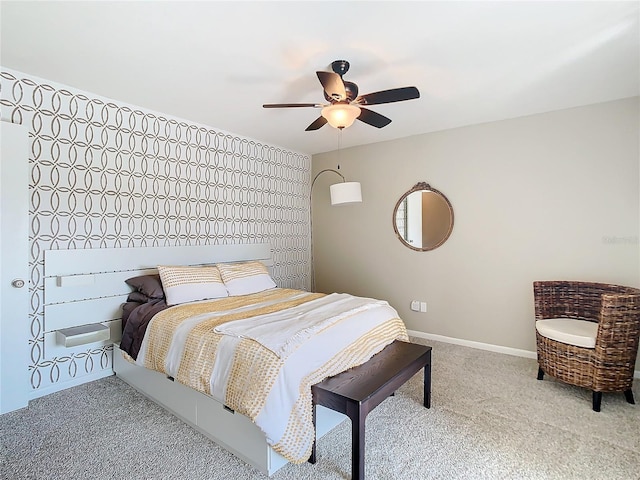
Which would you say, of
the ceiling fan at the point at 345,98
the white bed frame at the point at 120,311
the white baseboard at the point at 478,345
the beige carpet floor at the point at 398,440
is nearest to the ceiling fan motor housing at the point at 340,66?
the ceiling fan at the point at 345,98

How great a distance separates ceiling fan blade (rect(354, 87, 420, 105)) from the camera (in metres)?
2.29

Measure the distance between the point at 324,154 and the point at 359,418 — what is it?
4173 mm

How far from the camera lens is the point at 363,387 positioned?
192 cm

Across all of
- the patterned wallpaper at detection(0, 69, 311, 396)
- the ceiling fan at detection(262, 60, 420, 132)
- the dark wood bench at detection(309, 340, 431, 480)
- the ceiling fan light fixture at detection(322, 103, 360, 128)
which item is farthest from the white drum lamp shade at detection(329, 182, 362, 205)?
the dark wood bench at detection(309, 340, 431, 480)

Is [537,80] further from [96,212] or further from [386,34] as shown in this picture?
[96,212]

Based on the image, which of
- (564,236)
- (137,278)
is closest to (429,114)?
(564,236)

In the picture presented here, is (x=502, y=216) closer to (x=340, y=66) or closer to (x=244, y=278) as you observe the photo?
(x=340, y=66)

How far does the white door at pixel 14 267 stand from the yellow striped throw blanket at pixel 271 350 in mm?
888

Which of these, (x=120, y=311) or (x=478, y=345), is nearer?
(x=120, y=311)

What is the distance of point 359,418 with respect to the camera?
1737 mm

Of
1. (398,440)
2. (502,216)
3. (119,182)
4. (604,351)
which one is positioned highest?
(119,182)

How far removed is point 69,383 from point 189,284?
1.26 metres

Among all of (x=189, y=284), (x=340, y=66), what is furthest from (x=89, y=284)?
(x=340, y=66)

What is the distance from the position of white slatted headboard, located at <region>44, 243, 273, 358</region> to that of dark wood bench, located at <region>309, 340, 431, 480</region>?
2.24 meters
